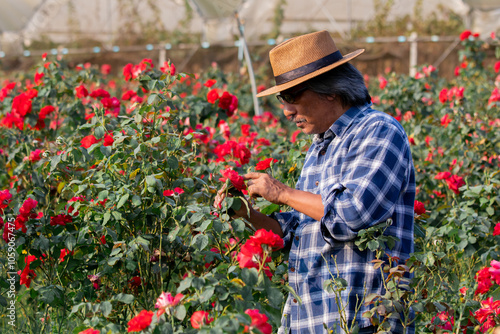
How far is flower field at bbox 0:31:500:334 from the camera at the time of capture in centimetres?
160

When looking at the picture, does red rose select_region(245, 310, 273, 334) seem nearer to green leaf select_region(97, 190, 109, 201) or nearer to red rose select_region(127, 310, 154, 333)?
red rose select_region(127, 310, 154, 333)

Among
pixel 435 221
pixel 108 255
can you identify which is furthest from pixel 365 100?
pixel 435 221

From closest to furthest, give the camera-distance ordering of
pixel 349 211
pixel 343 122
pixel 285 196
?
pixel 349 211 → pixel 285 196 → pixel 343 122

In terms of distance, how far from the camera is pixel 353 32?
47.0 ft

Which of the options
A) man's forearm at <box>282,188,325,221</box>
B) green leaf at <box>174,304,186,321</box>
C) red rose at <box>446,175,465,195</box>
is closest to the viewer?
green leaf at <box>174,304,186,321</box>

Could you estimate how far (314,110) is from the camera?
191cm

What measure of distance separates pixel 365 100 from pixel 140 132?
36.3 inches

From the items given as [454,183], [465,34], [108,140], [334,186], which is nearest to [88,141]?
[108,140]

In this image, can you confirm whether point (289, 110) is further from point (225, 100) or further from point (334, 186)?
point (225, 100)

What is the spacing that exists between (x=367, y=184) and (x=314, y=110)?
14.6 inches

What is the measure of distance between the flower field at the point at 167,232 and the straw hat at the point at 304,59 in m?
0.39

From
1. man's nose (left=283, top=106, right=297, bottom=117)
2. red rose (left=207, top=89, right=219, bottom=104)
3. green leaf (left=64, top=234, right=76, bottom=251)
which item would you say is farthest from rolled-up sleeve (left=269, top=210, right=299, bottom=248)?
red rose (left=207, top=89, right=219, bottom=104)

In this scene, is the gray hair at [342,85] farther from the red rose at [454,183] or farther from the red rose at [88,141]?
the red rose at [454,183]

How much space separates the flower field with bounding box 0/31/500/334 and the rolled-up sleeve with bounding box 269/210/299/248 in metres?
0.06
